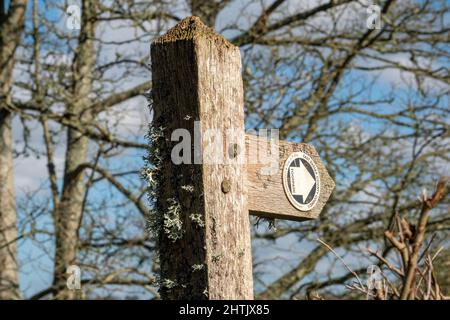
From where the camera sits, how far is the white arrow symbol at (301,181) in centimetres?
268

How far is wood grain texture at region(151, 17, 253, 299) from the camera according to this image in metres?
2.29

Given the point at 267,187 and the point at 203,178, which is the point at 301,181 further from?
the point at 203,178

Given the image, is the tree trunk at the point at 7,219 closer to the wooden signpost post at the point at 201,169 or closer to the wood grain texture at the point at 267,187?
the wood grain texture at the point at 267,187

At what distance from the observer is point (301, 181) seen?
107 inches

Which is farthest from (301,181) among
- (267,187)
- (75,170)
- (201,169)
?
(75,170)

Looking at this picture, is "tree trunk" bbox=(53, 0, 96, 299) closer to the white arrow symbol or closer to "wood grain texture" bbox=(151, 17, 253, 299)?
the white arrow symbol

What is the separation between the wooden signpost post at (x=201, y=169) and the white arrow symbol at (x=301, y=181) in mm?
211

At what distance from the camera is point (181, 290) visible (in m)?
2.33

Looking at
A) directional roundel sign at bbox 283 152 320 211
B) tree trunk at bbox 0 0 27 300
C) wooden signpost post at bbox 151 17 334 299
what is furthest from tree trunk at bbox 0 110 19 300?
wooden signpost post at bbox 151 17 334 299

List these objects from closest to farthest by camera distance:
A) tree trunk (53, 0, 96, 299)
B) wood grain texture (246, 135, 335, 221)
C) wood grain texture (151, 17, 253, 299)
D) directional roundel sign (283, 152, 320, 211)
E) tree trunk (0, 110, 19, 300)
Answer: wood grain texture (151, 17, 253, 299)
wood grain texture (246, 135, 335, 221)
directional roundel sign (283, 152, 320, 211)
tree trunk (53, 0, 96, 299)
tree trunk (0, 110, 19, 300)

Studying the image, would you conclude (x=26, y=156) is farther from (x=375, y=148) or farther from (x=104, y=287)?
(x=375, y=148)

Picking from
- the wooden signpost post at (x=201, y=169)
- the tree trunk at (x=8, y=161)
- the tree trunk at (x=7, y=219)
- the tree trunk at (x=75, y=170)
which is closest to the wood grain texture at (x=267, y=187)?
the wooden signpost post at (x=201, y=169)

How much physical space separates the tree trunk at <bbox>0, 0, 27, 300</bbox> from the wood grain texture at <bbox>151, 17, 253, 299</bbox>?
5.88 m
